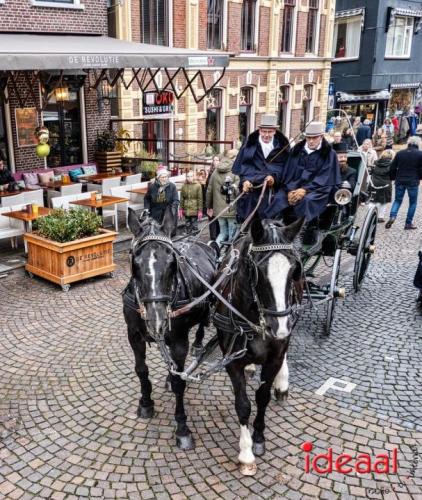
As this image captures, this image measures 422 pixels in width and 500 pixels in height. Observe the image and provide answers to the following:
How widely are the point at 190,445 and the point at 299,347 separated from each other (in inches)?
89.3

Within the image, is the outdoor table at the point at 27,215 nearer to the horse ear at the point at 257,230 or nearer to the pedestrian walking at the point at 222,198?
the pedestrian walking at the point at 222,198

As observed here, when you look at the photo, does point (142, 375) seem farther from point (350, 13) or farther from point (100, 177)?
point (350, 13)

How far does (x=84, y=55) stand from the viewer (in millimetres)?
9508

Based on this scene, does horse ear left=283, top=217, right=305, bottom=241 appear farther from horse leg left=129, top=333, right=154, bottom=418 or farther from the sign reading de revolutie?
the sign reading de revolutie

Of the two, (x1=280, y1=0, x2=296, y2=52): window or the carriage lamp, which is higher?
(x1=280, y1=0, x2=296, y2=52): window

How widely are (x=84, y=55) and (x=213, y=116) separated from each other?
8941 millimetres

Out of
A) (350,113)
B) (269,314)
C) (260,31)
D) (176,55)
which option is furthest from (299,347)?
(350,113)

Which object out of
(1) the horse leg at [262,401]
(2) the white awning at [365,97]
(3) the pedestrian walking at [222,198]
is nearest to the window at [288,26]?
(2) the white awning at [365,97]

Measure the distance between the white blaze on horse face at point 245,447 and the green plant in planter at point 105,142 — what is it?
11.0 meters

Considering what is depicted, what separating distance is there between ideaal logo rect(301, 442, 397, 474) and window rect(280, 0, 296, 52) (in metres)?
18.9

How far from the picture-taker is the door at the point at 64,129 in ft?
42.5

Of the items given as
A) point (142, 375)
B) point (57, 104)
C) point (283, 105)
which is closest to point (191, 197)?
point (57, 104)

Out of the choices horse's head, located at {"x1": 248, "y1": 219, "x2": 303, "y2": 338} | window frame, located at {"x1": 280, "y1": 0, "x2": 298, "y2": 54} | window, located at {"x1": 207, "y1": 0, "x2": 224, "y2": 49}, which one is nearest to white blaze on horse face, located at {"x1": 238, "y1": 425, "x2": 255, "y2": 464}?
horse's head, located at {"x1": 248, "y1": 219, "x2": 303, "y2": 338}

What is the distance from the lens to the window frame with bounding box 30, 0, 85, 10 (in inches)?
468
